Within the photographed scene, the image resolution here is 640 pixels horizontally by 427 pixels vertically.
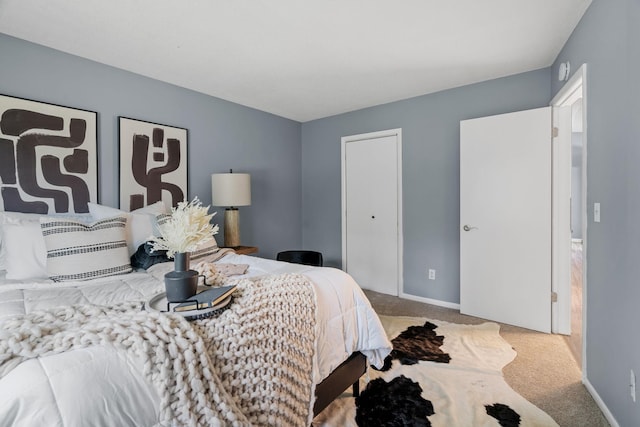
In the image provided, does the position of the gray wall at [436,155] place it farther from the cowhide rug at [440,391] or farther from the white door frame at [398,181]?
the cowhide rug at [440,391]

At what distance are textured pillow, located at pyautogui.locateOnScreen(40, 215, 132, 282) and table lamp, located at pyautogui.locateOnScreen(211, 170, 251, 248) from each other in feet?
4.00

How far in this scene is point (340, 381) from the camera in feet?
5.09

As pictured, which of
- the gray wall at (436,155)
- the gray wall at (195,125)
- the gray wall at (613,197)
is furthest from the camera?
the gray wall at (436,155)

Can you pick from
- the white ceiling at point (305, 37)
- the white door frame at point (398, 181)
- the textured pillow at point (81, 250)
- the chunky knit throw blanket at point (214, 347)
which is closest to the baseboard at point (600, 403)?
the chunky knit throw blanket at point (214, 347)

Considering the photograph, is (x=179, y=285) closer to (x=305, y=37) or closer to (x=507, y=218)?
(x=305, y=37)

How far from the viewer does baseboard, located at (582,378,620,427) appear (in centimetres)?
155

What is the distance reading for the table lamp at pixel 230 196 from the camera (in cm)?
306

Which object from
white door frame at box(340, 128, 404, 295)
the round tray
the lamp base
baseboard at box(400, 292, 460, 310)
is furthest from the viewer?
white door frame at box(340, 128, 404, 295)

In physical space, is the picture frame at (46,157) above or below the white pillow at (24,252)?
above

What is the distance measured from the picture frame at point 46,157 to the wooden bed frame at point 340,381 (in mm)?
2347

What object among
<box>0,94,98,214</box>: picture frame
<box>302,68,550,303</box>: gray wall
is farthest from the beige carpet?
<box>0,94,98,214</box>: picture frame

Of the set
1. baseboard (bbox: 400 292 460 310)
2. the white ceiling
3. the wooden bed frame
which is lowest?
baseboard (bbox: 400 292 460 310)

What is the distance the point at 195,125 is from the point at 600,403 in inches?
152

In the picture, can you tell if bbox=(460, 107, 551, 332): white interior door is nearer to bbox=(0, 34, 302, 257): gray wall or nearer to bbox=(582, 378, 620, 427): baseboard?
bbox=(582, 378, 620, 427): baseboard
